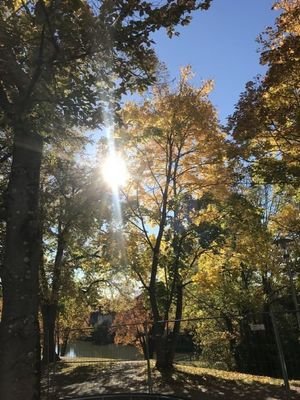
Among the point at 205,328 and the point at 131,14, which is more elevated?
the point at 131,14

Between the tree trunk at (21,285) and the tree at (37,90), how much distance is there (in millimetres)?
11

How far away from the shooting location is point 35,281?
541cm

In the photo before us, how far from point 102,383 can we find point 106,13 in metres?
10.1

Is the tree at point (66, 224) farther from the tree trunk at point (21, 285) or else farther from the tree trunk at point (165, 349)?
the tree trunk at point (21, 285)

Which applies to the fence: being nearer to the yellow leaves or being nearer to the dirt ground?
the dirt ground

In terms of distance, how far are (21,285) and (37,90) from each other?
9.24 feet

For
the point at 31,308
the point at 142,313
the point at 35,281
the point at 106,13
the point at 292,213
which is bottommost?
the point at 31,308

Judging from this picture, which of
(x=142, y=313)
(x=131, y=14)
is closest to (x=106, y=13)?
(x=131, y=14)

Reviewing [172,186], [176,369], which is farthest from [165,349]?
[172,186]

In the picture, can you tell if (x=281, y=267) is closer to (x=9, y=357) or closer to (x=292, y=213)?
(x=292, y=213)

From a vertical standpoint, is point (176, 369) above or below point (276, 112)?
below

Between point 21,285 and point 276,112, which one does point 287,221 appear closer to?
point 276,112

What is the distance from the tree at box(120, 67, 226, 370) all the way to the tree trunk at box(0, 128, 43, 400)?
27.4 feet

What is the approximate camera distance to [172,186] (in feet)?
51.0
